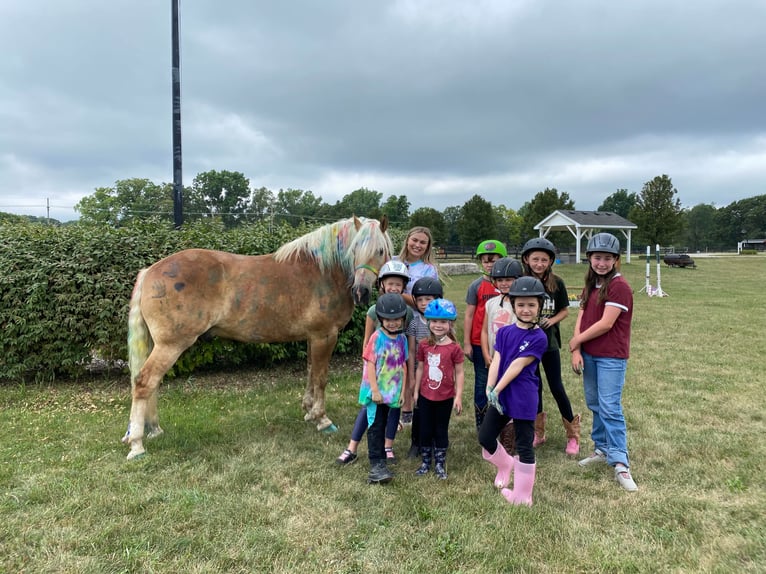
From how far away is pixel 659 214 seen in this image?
34.3 m

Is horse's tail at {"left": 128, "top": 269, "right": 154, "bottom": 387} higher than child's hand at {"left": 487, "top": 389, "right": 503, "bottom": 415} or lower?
higher

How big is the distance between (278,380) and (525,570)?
13.8 ft

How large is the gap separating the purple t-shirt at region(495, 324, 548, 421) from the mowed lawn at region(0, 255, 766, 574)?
617 millimetres

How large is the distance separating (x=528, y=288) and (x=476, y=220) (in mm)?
37565

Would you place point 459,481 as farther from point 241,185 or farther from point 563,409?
point 241,185

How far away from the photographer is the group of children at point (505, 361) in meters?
2.82

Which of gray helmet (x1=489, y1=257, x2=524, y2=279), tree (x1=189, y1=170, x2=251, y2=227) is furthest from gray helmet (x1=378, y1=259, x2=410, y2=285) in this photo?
tree (x1=189, y1=170, x2=251, y2=227)

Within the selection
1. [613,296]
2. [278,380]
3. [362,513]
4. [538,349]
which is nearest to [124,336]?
[278,380]

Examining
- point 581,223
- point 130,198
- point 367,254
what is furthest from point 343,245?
point 130,198

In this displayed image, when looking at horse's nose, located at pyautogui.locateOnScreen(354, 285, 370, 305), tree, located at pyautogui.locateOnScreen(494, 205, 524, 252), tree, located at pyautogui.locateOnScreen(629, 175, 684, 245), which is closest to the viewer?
horse's nose, located at pyautogui.locateOnScreen(354, 285, 370, 305)

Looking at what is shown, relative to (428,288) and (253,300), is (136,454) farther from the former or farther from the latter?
(428,288)

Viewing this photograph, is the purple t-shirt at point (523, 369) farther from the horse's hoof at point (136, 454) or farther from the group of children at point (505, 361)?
the horse's hoof at point (136, 454)

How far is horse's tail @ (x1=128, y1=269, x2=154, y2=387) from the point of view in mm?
3689

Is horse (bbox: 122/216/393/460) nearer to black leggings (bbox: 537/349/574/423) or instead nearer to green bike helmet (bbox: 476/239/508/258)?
green bike helmet (bbox: 476/239/508/258)
